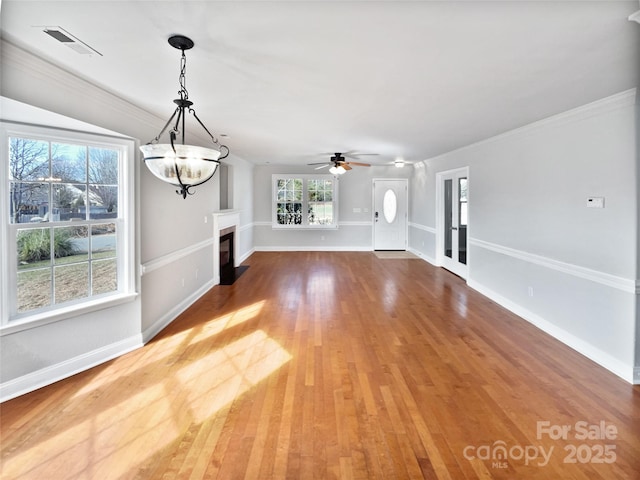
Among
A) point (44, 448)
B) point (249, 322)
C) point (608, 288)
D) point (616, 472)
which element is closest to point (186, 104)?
point (44, 448)

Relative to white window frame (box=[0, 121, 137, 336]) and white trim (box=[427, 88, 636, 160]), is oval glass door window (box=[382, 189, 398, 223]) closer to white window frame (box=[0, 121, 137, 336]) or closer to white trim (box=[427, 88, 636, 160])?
white trim (box=[427, 88, 636, 160])

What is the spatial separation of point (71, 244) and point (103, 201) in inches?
19.6

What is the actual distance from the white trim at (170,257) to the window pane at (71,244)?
560 millimetres

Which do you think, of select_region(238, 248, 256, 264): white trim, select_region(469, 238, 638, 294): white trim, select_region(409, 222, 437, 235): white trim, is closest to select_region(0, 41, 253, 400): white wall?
select_region(238, 248, 256, 264): white trim

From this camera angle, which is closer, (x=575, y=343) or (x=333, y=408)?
(x=333, y=408)

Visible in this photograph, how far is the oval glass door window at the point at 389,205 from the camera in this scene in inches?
381

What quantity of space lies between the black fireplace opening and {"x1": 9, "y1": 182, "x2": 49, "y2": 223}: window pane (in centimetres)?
364

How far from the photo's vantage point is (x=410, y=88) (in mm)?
2826

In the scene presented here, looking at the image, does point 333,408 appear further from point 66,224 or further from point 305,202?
point 305,202

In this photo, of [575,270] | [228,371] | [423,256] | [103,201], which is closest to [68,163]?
[103,201]

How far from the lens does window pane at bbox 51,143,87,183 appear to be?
288 centimetres

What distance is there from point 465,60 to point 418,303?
353 centimetres

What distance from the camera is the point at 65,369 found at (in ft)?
9.39

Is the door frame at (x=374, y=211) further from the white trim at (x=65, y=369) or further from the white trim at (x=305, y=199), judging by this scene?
the white trim at (x=65, y=369)
